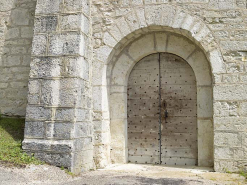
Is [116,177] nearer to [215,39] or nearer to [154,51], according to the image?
[154,51]

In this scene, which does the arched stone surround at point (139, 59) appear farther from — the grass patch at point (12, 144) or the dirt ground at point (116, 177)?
the grass patch at point (12, 144)

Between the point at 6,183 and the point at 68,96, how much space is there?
4.80 ft

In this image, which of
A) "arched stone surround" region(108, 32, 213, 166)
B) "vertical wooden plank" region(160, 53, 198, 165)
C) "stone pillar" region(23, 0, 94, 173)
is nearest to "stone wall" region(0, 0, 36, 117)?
"stone pillar" region(23, 0, 94, 173)

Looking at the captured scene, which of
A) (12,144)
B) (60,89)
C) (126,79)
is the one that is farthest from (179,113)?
(12,144)

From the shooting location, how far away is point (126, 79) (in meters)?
4.97

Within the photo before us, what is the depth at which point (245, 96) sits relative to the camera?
408 cm

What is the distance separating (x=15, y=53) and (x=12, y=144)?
2.00 m

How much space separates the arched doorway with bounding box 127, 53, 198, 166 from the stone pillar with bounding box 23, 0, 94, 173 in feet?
3.04

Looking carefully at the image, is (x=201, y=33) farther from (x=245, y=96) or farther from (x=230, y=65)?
(x=245, y=96)

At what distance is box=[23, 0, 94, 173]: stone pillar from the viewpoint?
3.99 meters

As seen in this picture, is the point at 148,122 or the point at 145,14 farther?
the point at 148,122

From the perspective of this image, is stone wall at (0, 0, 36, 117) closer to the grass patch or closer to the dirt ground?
the grass patch

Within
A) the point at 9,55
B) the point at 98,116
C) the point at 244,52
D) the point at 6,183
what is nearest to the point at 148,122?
the point at 98,116

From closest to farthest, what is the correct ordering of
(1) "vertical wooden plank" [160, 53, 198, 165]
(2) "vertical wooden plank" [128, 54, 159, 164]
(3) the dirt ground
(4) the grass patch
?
(3) the dirt ground → (4) the grass patch → (1) "vertical wooden plank" [160, 53, 198, 165] → (2) "vertical wooden plank" [128, 54, 159, 164]
